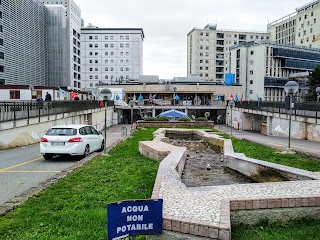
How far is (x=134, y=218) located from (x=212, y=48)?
109120mm

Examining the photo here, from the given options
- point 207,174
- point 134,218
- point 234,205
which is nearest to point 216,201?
point 234,205

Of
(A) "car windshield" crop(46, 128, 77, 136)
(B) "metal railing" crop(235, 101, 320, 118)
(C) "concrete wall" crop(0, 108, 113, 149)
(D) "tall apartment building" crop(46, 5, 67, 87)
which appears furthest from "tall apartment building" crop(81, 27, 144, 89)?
(A) "car windshield" crop(46, 128, 77, 136)

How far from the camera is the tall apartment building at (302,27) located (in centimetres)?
9081

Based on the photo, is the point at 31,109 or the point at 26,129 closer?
the point at 26,129

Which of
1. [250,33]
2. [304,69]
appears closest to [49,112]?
[304,69]

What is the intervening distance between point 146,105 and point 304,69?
170 ft

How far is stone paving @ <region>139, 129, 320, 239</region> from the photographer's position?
4551 millimetres

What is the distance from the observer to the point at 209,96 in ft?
230

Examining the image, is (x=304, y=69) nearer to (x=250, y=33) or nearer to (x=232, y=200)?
(x=250, y=33)

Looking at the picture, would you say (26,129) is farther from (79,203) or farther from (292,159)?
(292,159)

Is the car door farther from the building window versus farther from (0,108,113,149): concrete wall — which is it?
the building window

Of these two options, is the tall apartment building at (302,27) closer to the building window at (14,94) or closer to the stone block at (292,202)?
the building window at (14,94)

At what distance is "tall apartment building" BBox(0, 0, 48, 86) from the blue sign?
60.2 meters

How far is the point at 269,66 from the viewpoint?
8250 cm
